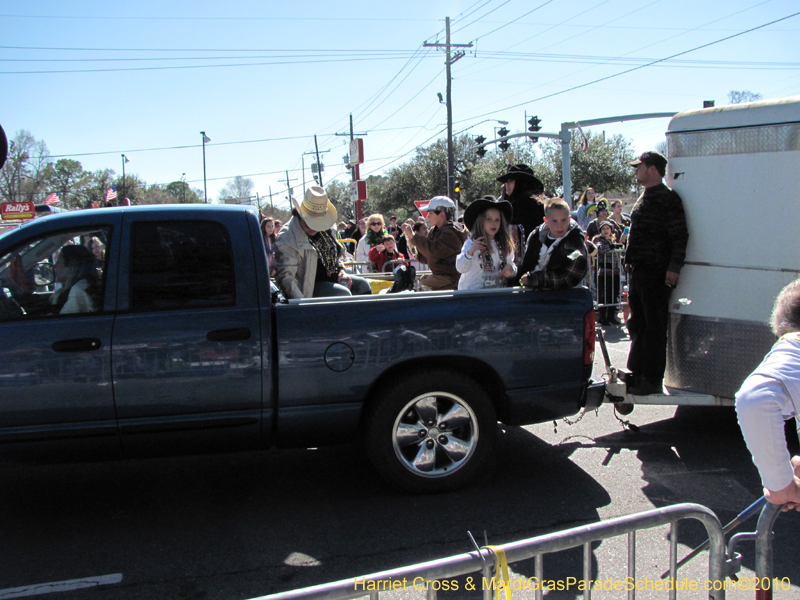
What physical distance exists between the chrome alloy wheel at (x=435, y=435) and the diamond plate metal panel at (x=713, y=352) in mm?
1988

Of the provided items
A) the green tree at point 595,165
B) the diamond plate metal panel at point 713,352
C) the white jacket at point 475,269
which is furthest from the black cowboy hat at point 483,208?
the green tree at point 595,165

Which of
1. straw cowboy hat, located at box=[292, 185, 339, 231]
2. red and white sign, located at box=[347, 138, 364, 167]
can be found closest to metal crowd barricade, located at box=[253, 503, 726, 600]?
straw cowboy hat, located at box=[292, 185, 339, 231]

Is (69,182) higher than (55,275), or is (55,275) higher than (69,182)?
(69,182)

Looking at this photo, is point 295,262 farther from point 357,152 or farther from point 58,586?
point 357,152

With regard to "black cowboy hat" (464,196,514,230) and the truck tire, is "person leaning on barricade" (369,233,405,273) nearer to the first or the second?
"black cowboy hat" (464,196,514,230)

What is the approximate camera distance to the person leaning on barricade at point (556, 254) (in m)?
4.38

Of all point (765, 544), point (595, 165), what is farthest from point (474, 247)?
point (595, 165)

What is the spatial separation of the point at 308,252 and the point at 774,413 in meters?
→ 3.73

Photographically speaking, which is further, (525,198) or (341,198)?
(341,198)

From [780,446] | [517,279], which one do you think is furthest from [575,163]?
[780,446]

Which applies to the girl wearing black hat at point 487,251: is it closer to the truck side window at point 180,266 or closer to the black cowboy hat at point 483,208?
the black cowboy hat at point 483,208

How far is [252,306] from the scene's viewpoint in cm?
399

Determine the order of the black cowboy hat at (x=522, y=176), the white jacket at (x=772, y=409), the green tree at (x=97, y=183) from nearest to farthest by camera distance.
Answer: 1. the white jacket at (x=772, y=409)
2. the black cowboy hat at (x=522, y=176)
3. the green tree at (x=97, y=183)

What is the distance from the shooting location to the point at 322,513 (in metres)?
4.12
